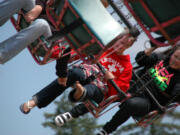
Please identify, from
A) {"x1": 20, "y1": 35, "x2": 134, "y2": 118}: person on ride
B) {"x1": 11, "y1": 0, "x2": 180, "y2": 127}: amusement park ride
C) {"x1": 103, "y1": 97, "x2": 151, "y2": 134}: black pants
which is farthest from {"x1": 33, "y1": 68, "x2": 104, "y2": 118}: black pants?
{"x1": 11, "y1": 0, "x2": 180, "y2": 127}: amusement park ride

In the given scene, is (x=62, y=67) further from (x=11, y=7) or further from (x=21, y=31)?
(x=11, y=7)

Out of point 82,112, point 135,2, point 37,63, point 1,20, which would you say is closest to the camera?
point 135,2

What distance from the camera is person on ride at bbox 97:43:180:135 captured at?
262 centimetres

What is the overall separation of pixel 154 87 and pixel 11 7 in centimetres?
155

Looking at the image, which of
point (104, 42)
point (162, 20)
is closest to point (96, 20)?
point (104, 42)

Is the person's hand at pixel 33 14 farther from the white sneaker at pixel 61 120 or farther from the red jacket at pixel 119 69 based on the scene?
the white sneaker at pixel 61 120

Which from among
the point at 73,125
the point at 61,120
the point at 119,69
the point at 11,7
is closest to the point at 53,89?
the point at 61,120

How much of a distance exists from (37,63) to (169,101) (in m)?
1.24

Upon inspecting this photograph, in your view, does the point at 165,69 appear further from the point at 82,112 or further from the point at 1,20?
the point at 1,20

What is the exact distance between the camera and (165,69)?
278cm

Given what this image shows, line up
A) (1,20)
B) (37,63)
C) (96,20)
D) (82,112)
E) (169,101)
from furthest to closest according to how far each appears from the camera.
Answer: (82,112), (169,101), (37,63), (1,20), (96,20)

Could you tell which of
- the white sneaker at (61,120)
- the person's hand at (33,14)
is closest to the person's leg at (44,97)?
the white sneaker at (61,120)

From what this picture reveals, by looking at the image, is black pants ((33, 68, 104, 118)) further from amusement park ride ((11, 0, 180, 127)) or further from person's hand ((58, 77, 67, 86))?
amusement park ride ((11, 0, 180, 127))

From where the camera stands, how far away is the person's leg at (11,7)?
2.12 m
